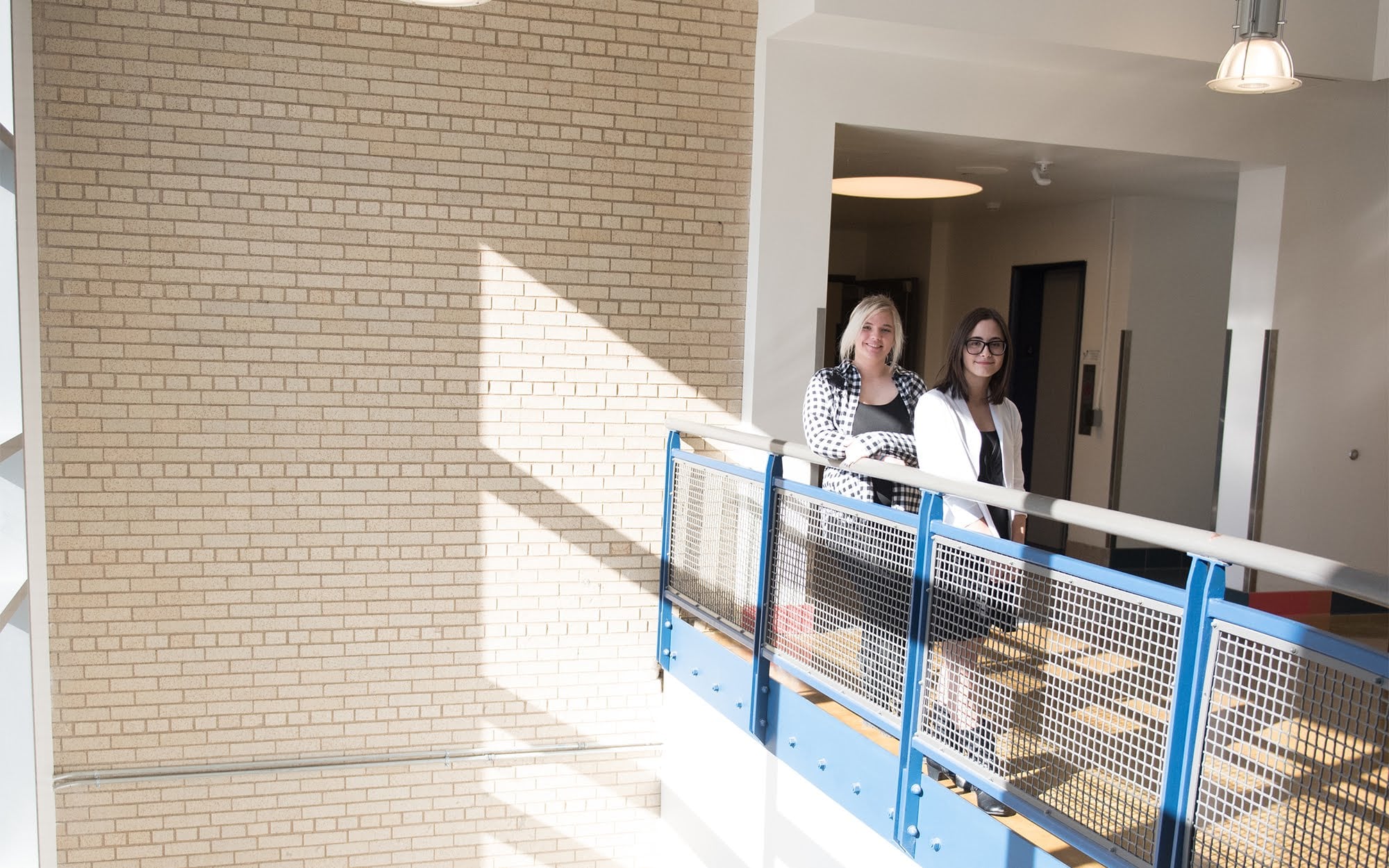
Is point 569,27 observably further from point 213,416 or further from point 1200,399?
point 1200,399

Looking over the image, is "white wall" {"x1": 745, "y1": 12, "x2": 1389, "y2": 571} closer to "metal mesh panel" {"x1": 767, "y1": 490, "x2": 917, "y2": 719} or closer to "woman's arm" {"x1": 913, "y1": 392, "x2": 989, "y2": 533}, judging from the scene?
→ "metal mesh panel" {"x1": 767, "y1": 490, "x2": 917, "y2": 719}

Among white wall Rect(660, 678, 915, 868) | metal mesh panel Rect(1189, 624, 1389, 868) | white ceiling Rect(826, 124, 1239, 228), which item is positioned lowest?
white wall Rect(660, 678, 915, 868)

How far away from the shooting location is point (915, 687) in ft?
11.7

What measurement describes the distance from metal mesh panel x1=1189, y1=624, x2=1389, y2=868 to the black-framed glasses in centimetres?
154

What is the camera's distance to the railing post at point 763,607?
15.3 feet

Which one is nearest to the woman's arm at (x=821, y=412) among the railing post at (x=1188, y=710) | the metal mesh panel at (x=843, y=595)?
the metal mesh panel at (x=843, y=595)

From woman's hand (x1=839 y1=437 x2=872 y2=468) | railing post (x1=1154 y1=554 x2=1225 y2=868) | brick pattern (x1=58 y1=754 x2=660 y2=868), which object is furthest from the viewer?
brick pattern (x1=58 y1=754 x2=660 y2=868)

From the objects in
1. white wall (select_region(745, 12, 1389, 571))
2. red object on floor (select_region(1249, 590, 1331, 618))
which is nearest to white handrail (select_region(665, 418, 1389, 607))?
white wall (select_region(745, 12, 1389, 571))

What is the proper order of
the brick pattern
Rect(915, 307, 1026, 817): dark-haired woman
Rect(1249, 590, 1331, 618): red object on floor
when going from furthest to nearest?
1. Rect(1249, 590, 1331, 618): red object on floor
2. the brick pattern
3. Rect(915, 307, 1026, 817): dark-haired woman

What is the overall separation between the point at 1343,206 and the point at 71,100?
7.52 metres

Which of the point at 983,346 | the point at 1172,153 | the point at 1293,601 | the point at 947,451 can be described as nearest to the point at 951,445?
the point at 947,451

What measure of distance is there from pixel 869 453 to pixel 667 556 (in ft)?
7.21

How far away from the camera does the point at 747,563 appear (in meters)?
5.04

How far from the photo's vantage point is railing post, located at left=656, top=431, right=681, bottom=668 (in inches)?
241
